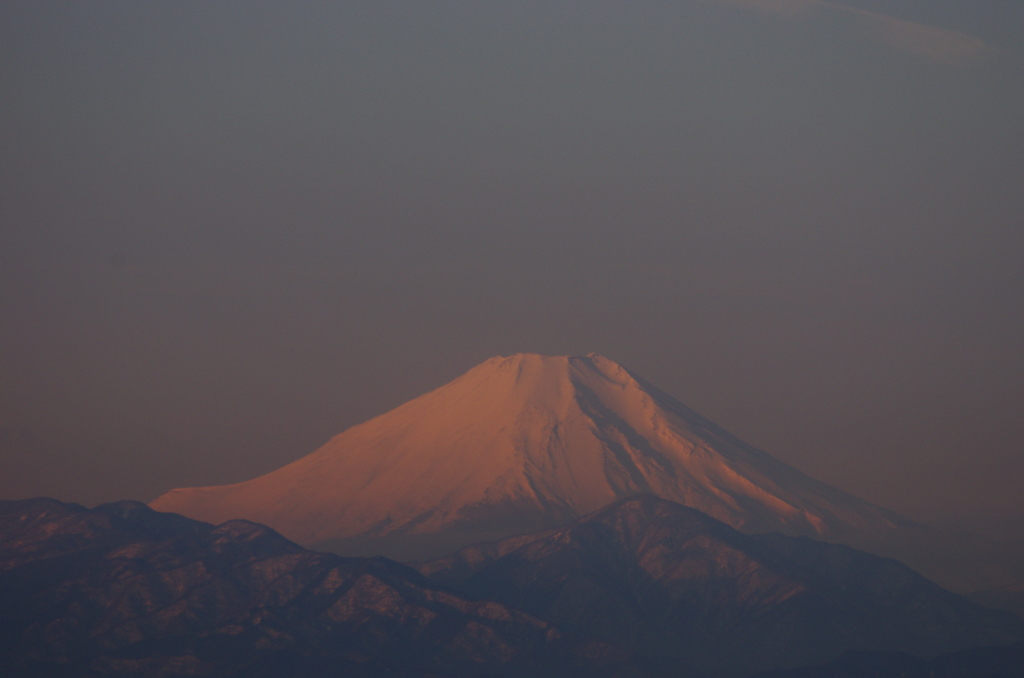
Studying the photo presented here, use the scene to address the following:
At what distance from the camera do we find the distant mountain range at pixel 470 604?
373ft

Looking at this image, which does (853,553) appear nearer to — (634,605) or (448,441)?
(634,605)

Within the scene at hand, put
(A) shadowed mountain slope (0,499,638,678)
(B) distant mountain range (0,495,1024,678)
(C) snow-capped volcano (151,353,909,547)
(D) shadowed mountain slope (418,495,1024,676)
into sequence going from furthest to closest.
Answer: (C) snow-capped volcano (151,353,909,547) → (D) shadowed mountain slope (418,495,1024,676) → (B) distant mountain range (0,495,1024,678) → (A) shadowed mountain slope (0,499,638,678)

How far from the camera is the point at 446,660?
115 meters

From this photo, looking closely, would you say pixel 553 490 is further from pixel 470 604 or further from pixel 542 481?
pixel 470 604

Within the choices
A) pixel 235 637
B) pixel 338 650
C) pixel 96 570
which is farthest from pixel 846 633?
pixel 96 570

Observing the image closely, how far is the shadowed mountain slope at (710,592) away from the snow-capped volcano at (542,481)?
21708 mm

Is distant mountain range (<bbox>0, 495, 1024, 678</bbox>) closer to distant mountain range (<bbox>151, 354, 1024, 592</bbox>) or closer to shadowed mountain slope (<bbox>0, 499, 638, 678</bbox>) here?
shadowed mountain slope (<bbox>0, 499, 638, 678</bbox>)

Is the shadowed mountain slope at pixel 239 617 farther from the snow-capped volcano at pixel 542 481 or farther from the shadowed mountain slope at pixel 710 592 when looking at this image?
the snow-capped volcano at pixel 542 481

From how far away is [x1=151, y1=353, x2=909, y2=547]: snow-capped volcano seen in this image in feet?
580

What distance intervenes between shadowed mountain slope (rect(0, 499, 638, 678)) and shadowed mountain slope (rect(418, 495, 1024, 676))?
1338 centimetres

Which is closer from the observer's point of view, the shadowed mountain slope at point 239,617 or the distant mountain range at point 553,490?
the shadowed mountain slope at point 239,617

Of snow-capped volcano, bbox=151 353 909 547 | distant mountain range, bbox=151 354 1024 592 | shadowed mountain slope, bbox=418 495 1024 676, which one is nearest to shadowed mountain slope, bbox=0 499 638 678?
shadowed mountain slope, bbox=418 495 1024 676

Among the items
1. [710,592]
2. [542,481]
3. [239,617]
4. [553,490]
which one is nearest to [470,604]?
[239,617]

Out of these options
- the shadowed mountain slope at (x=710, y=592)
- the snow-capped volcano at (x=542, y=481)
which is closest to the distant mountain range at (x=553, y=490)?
the snow-capped volcano at (x=542, y=481)
